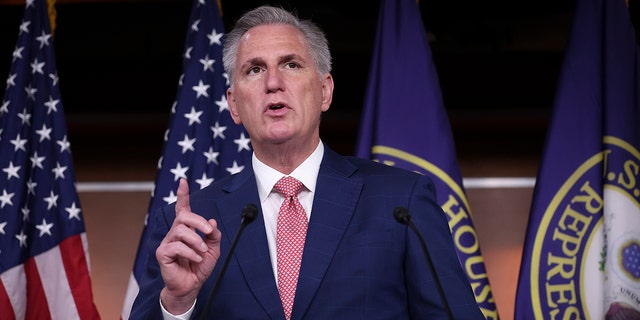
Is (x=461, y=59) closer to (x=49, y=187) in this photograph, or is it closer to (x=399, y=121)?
(x=399, y=121)

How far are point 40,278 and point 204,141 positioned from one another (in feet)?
2.85

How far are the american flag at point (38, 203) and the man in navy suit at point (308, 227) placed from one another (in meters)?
1.66

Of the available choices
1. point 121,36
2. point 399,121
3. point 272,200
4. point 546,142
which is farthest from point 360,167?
point 121,36

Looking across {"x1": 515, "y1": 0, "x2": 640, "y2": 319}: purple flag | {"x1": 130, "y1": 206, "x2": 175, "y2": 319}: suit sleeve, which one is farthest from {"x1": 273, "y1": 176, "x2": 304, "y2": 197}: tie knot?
{"x1": 515, "y1": 0, "x2": 640, "y2": 319}: purple flag

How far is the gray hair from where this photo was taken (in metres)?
2.04

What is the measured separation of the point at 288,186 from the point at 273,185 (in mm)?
43

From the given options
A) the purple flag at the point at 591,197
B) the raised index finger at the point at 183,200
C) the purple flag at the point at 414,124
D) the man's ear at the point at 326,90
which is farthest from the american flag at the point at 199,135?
the raised index finger at the point at 183,200

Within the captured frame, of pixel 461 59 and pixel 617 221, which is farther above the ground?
pixel 461 59

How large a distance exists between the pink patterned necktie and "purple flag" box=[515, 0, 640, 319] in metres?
1.63

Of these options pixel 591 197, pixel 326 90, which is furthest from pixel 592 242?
pixel 326 90

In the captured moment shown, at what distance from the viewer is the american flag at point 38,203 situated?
3361mm

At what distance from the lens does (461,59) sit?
416cm

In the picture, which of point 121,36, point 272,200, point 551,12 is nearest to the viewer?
point 272,200

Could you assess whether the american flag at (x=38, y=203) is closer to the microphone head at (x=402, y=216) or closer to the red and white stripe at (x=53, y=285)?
the red and white stripe at (x=53, y=285)
